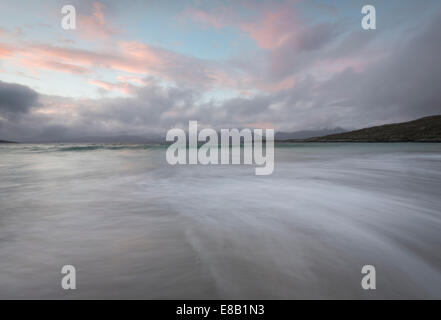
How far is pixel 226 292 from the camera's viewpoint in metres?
2.12

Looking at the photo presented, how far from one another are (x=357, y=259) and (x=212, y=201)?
3.65m

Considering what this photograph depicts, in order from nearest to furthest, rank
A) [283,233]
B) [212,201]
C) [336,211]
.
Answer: [283,233], [336,211], [212,201]

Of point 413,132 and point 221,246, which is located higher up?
point 413,132

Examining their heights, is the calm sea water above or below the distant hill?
below

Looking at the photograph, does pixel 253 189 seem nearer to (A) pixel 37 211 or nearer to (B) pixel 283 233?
(B) pixel 283 233

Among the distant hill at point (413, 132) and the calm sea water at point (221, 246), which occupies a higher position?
the distant hill at point (413, 132)

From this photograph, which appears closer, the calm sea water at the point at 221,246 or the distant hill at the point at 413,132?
the calm sea water at the point at 221,246

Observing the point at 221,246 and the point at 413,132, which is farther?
the point at 413,132

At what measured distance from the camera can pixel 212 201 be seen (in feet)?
18.9

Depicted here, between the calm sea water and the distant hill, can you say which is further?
the distant hill
